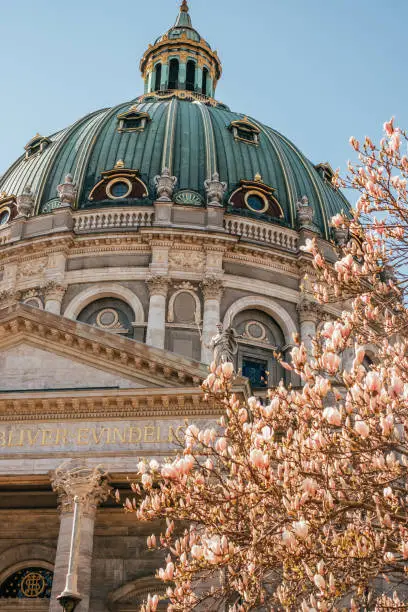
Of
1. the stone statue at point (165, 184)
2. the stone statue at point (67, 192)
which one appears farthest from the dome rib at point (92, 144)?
the stone statue at point (165, 184)

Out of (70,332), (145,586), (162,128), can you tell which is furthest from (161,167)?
(145,586)

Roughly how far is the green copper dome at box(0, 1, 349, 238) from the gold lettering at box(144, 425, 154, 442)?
15742 mm

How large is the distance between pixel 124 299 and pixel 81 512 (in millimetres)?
14190

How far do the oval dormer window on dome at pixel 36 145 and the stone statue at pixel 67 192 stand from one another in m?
4.70

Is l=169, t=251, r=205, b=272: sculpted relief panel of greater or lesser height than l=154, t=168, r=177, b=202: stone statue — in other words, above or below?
below

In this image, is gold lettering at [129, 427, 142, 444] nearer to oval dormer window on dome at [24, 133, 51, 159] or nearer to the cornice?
the cornice

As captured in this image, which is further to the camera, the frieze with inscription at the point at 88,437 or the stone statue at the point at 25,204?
the stone statue at the point at 25,204

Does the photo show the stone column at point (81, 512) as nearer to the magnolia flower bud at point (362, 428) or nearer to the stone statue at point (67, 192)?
the magnolia flower bud at point (362, 428)

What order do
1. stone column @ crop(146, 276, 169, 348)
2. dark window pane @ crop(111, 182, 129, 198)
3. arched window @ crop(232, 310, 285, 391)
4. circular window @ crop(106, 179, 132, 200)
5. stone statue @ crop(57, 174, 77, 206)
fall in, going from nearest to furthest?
stone column @ crop(146, 276, 169, 348) < arched window @ crop(232, 310, 285, 391) < stone statue @ crop(57, 174, 77, 206) < circular window @ crop(106, 179, 132, 200) < dark window pane @ crop(111, 182, 129, 198)

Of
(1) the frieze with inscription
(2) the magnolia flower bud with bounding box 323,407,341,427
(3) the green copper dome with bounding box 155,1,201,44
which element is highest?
(3) the green copper dome with bounding box 155,1,201,44

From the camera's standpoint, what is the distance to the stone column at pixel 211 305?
105ft

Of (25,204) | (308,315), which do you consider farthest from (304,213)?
(25,204)

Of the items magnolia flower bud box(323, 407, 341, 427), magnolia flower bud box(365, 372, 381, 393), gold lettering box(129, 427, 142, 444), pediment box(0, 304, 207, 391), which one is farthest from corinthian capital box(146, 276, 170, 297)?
magnolia flower bud box(365, 372, 381, 393)

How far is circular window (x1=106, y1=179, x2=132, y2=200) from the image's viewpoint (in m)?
36.2
